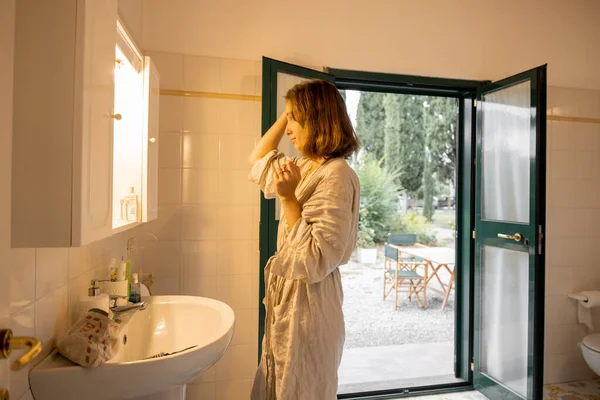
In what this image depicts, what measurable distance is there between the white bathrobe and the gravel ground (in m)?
2.54

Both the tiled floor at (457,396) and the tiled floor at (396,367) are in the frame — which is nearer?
the tiled floor at (457,396)

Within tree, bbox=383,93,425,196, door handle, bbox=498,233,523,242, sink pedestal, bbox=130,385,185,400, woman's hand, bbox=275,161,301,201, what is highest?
tree, bbox=383,93,425,196

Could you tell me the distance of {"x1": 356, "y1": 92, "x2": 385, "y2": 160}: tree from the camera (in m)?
5.72

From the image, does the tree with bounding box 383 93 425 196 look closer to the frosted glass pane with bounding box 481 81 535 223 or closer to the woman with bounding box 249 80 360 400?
the frosted glass pane with bounding box 481 81 535 223

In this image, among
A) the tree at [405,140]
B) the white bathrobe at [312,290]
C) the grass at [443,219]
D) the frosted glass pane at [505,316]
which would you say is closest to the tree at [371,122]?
the tree at [405,140]

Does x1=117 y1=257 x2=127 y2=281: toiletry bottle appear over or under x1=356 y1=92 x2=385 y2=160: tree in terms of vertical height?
under

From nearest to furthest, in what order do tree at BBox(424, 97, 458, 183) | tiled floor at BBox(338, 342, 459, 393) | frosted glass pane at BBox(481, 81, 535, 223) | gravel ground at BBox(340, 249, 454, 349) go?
frosted glass pane at BBox(481, 81, 535, 223) → tiled floor at BBox(338, 342, 459, 393) → gravel ground at BBox(340, 249, 454, 349) → tree at BBox(424, 97, 458, 183)

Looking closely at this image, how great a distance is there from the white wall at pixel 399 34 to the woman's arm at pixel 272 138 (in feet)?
2.72

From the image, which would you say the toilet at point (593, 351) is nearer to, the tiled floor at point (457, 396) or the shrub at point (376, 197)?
the tiled floor at point (457, 396)

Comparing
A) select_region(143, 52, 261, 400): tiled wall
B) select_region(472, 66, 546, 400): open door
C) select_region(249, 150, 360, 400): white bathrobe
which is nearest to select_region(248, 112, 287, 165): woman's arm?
select_region(249, 150, 360, 400): white bathrobe

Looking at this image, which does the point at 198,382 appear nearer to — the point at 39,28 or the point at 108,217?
the point at 108,217

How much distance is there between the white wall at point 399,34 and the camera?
209cm

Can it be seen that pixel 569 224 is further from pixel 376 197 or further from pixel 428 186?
pixel 376 197

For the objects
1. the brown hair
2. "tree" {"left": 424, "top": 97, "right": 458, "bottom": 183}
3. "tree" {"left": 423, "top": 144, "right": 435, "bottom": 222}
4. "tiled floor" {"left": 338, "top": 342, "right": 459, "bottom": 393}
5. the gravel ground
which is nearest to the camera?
the brown hair
